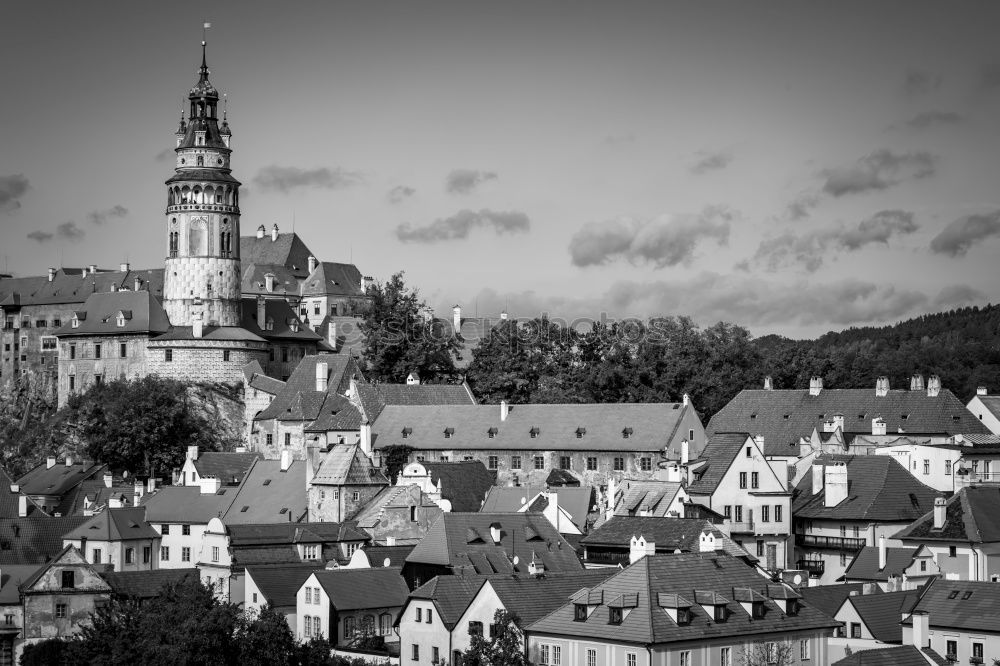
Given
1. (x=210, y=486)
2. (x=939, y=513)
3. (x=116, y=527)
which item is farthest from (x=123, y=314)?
(x=939, y=513)

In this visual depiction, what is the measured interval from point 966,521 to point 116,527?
39.8 m

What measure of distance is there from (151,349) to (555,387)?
2640 centimetres

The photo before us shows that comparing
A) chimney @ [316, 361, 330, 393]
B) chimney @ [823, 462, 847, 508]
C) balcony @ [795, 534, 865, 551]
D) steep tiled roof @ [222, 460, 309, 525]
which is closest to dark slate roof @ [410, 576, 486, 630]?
balcony @ [795, 534, 865, 551]

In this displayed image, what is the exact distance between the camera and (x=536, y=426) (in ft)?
322

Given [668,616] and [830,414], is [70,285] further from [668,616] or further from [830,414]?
[668,616]

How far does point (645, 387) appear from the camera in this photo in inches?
4491

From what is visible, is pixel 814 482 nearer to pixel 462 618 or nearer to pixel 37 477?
pixel 462 618

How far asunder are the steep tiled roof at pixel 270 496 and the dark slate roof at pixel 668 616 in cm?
3280

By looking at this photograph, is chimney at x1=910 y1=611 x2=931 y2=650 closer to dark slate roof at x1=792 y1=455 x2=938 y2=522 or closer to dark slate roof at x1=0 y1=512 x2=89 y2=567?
dark slate roof at x1=792 y1=455 x2=938 y2=522

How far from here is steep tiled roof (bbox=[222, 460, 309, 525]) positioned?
282ft

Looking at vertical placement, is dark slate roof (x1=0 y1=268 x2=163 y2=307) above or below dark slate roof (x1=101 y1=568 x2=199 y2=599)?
above

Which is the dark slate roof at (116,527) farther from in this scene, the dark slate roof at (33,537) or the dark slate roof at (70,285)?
the dark slate roof at (70,285)

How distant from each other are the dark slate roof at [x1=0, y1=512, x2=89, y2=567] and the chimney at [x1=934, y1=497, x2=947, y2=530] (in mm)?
40313

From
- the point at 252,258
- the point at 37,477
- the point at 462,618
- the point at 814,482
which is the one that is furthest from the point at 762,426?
the point at 252,258
